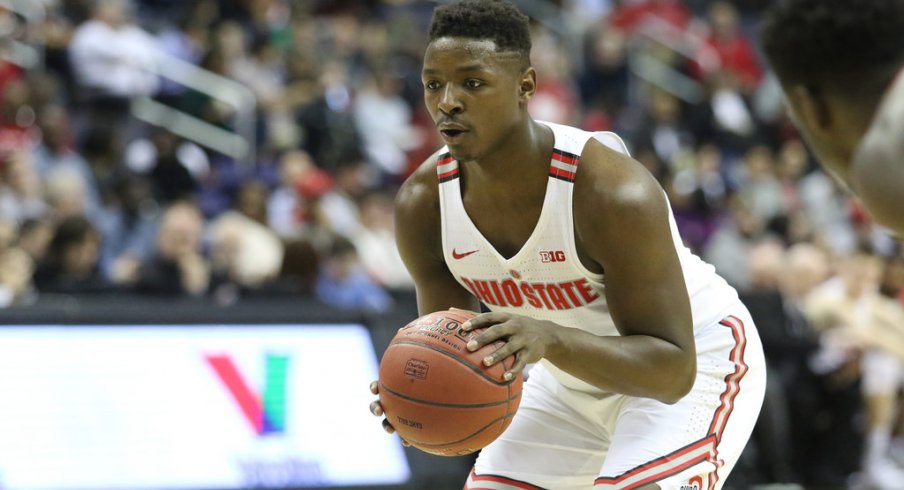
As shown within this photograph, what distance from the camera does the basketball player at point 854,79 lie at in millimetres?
2217

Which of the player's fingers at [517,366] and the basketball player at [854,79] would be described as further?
the player's fingers at [517,366]

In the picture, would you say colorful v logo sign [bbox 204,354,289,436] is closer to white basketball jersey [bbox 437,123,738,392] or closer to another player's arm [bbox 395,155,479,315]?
another player's arm [bbox 395,155,479,315]

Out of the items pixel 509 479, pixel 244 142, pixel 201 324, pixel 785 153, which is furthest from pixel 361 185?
pixel 509 479

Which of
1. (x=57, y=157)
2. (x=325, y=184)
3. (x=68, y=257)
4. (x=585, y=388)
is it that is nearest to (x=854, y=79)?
(x=585, y=388)

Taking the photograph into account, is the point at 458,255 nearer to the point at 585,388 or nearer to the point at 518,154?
the point at 518,154

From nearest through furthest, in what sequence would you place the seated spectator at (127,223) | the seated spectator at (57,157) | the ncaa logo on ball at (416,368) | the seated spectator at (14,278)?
the ncaa logo on ball at (416,368) → the seated spectator at (14,278) → the seated spectator at (127,223) → the seated spectator at (57,157)

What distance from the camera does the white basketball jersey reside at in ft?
12.2

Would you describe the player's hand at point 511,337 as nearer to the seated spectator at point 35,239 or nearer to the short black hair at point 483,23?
the short black hair at point 483,23

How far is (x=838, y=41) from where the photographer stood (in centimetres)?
226

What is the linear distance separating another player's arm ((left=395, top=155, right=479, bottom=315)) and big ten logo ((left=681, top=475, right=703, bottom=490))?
95 centimetres

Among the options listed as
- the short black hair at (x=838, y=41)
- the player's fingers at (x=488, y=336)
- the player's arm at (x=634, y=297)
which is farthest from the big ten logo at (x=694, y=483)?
the short black hair at (x=838, y=41)

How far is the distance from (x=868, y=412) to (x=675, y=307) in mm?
6757

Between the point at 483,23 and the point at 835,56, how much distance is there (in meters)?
1.55

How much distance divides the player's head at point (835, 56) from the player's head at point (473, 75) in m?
1.34
